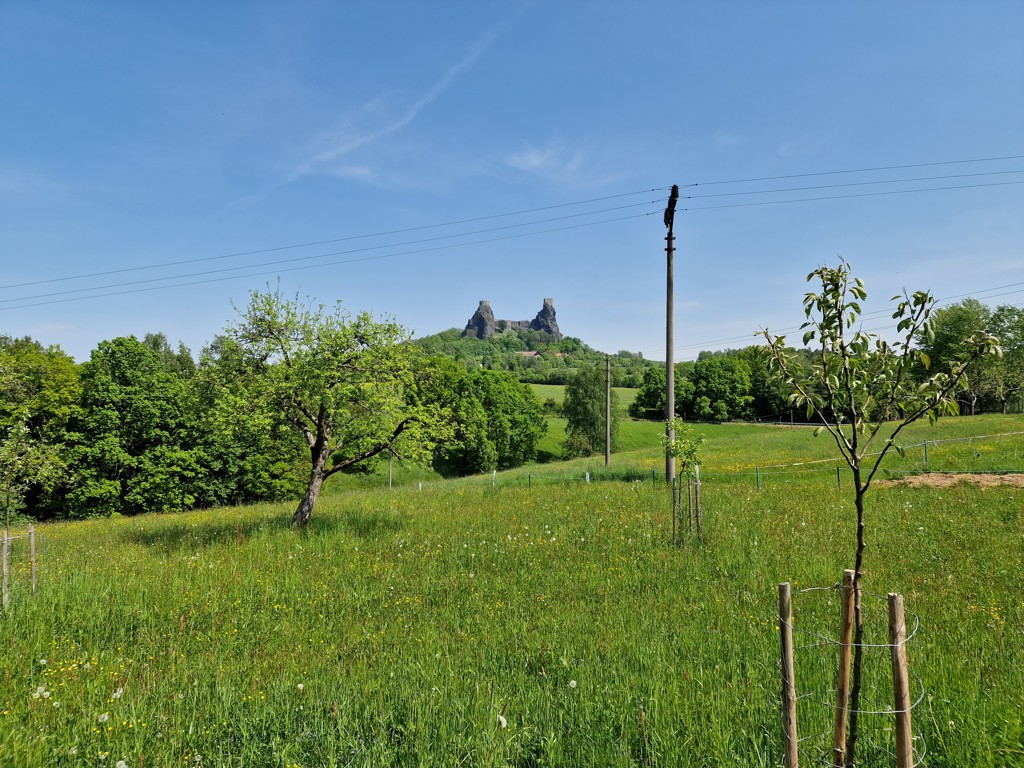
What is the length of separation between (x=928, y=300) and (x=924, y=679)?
191 inches

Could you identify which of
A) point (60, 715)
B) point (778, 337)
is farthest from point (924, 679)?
point (60, 715)

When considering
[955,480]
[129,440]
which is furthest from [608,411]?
[129,440]

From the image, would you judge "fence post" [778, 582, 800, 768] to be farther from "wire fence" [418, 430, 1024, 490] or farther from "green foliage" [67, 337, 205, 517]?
"green foliage" [67, 337, 205, 517]

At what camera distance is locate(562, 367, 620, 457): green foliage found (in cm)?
7219

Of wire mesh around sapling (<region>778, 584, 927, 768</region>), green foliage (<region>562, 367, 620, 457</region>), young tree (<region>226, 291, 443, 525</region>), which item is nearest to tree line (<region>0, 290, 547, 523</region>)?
young tree (<region>226, 291, 443, 525</region>)

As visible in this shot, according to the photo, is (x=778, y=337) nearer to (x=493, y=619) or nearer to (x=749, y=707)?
(x=749, y=707)

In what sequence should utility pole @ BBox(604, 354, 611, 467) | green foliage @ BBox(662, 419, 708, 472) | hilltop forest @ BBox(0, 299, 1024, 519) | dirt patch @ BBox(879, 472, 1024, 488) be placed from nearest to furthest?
green foliage @ BBox(662, 419, 708, 472)
hilltop forest @ BBox(0, 299, 1024, 519)
dirt patch @ BBox(879, 472, 1024, 488)
utility pole @ BBox(604, 354, 611, 467)

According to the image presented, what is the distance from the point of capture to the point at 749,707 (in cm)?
541

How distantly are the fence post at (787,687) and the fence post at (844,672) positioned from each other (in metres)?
0.31

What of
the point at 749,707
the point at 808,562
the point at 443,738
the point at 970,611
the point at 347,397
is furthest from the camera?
the point at 347,397

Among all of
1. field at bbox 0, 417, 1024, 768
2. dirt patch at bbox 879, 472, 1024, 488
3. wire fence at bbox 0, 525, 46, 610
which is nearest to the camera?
field at bbox 0, 417, 1024, 768

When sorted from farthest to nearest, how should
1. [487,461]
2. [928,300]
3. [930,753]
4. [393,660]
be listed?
1. [487,461]
2. [393,660]
3. [930,753]
4. [928,300]

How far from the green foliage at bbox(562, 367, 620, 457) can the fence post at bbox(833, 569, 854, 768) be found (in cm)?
6674

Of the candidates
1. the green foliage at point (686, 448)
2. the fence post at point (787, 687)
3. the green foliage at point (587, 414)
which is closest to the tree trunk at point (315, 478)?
the green foliage at point (686, 448)
